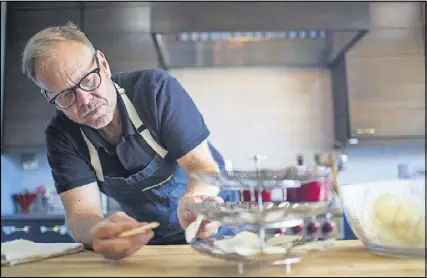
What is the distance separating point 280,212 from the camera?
430 millimetres

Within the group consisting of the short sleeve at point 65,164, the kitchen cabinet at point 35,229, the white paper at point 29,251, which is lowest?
the kitchen cabinet at point 35,229

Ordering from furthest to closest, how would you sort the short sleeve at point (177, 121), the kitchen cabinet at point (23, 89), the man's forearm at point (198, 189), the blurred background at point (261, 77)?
1. the kitchen cabinet at point (23, 89)
2. the blurred background at point (261, 77)
3. the short sleeve at point (177, 121)
4. the man's forearm at point (198, 189)

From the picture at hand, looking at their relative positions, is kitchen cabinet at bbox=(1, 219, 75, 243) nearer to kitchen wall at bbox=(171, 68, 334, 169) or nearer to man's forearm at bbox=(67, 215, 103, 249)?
kitchen wall at bbox=(171, 68, 334, 169)

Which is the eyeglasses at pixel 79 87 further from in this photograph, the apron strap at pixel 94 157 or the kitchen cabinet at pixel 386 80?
the kitchen cabinet at pixel 386 80

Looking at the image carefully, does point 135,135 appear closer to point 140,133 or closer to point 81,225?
point 140,133

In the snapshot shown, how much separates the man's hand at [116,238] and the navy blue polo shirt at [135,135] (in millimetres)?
327

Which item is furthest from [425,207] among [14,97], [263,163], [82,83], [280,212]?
[14,97]

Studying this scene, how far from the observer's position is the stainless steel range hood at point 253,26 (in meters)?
1.64

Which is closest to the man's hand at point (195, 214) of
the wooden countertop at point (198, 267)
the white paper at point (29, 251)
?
the wooden countertop at point (198, 267)

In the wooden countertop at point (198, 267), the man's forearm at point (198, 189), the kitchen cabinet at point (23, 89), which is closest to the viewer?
the wooden countertop at point (198, 267)

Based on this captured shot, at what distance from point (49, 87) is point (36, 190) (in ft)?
4.33

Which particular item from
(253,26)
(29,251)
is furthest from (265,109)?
(29,251)

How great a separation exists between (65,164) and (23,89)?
3.75 ft

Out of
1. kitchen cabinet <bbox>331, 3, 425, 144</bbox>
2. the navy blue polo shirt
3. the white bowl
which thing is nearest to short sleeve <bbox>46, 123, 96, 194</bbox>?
the navy blue polo shirt
